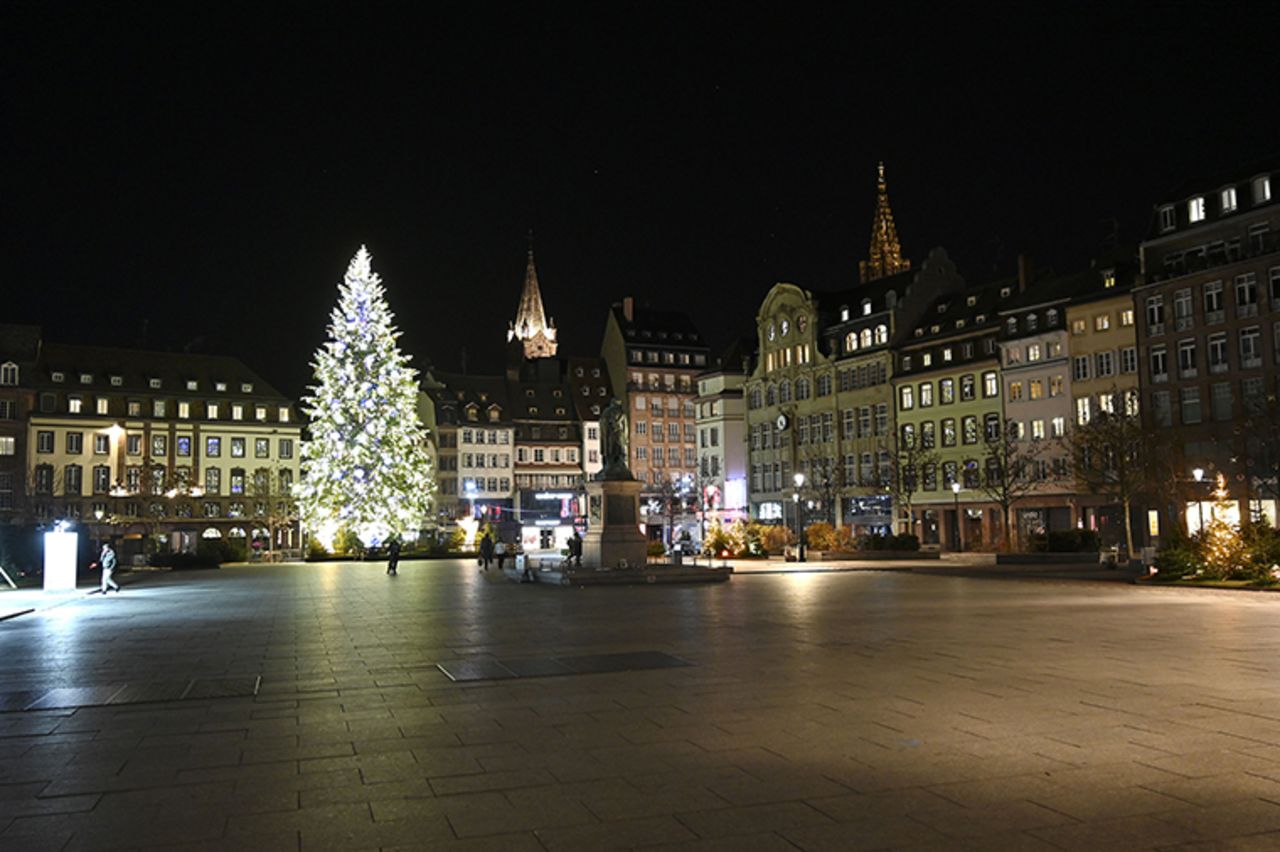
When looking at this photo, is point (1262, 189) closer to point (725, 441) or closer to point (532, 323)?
point (725, 441)

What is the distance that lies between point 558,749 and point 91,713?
5662 millimetres

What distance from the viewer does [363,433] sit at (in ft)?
199

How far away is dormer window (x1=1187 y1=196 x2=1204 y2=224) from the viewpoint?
63250 millimetres

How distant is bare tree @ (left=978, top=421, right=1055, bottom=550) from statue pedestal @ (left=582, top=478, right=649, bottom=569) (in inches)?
1277

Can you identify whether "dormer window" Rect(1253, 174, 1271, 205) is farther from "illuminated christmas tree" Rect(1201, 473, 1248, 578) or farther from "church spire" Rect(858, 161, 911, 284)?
"church spire" Rect(858, 161, 911, 284)

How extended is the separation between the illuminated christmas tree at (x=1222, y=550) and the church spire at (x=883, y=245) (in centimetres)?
12738

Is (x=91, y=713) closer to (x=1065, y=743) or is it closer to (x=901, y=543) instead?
(x=1065, y=743)

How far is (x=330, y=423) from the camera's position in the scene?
200 feet

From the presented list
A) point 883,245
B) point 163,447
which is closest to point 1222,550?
point 163,447

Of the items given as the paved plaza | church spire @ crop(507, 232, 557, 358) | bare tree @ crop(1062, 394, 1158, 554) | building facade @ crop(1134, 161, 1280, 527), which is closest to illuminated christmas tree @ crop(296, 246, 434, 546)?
bare tree @ crop(1062, 394, 1158, 554)

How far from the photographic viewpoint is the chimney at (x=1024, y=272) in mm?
76188

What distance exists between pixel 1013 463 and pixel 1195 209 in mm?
17968

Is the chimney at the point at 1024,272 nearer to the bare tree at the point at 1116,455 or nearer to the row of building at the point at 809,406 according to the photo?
the row of building at the point at 809,406

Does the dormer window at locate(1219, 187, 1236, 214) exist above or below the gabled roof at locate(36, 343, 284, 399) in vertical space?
above
